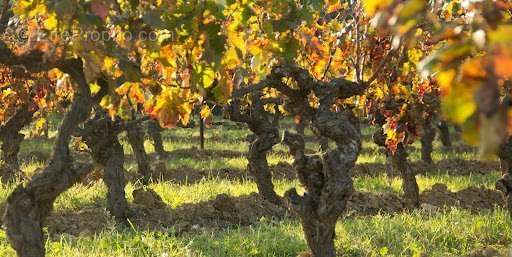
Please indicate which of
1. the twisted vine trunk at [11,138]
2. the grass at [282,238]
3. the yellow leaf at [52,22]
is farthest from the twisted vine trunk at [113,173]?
the yellow leaf at [52,22]

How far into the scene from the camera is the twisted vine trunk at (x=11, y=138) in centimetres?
1169

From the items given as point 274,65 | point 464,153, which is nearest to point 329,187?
point 274,65

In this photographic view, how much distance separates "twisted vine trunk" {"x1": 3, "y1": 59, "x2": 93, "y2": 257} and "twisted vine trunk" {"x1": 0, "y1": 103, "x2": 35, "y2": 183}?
26.3 feet

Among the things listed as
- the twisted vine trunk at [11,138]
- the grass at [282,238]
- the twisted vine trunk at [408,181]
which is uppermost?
the twisted vine trunk at [11,138]

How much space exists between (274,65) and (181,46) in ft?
5.99

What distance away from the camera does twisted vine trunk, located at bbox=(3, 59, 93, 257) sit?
13.0 feet

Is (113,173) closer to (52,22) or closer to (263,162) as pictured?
(263,162)

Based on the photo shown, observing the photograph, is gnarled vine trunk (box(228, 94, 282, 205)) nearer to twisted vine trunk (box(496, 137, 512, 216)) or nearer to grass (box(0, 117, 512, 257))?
grass (box(0, 117, 512, 257))

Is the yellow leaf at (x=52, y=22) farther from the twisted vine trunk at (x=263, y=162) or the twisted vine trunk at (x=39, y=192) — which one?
the twisted vine trunk at (x=263, y=162)

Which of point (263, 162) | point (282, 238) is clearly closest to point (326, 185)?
point (282, 238)

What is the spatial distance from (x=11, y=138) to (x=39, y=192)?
8627mm

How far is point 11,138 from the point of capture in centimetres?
1198

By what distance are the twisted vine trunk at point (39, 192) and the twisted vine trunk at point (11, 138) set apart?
26.3 ft

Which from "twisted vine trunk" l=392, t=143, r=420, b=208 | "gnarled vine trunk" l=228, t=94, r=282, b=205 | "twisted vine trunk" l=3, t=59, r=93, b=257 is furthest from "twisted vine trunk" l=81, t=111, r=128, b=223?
"twisted vine trunk" l=392, t=143, r=420, b=208
